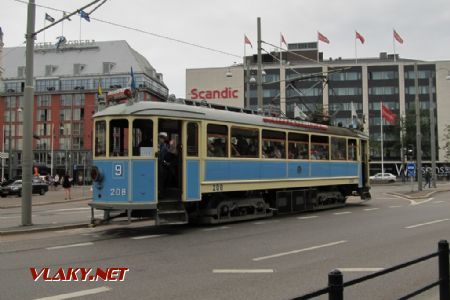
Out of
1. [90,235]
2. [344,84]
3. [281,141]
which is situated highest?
[344,84]

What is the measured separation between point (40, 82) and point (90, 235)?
99532 millimetres

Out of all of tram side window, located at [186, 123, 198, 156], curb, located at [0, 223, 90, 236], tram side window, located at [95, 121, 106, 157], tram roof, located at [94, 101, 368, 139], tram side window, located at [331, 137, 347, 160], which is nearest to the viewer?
tram roof, located at [94, 101, 368, 139]

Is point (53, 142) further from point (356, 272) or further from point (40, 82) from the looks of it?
point (356, 272)

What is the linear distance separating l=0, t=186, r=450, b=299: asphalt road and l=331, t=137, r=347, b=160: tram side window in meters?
4.54

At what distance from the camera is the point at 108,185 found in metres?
13.1

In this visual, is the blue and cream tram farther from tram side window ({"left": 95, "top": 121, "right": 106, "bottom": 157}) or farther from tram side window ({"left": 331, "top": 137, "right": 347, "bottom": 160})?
tram side window ({"left": 331, "top": 137, "right": 347, "bottom": 160})

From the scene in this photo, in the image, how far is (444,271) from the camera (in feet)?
16.6

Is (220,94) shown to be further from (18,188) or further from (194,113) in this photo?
(194,113)

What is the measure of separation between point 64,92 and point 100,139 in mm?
96418

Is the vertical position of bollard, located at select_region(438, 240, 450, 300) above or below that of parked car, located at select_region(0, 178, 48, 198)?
above

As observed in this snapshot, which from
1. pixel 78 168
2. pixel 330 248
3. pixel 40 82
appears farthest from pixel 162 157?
pixel 40 82

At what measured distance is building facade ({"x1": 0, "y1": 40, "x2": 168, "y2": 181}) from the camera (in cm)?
10225

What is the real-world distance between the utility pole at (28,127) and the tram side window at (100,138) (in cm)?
252

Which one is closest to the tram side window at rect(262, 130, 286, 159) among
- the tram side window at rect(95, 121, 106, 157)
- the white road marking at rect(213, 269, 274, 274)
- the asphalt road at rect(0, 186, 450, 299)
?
the asphalt road at rect(0, 186, 450, 299)
